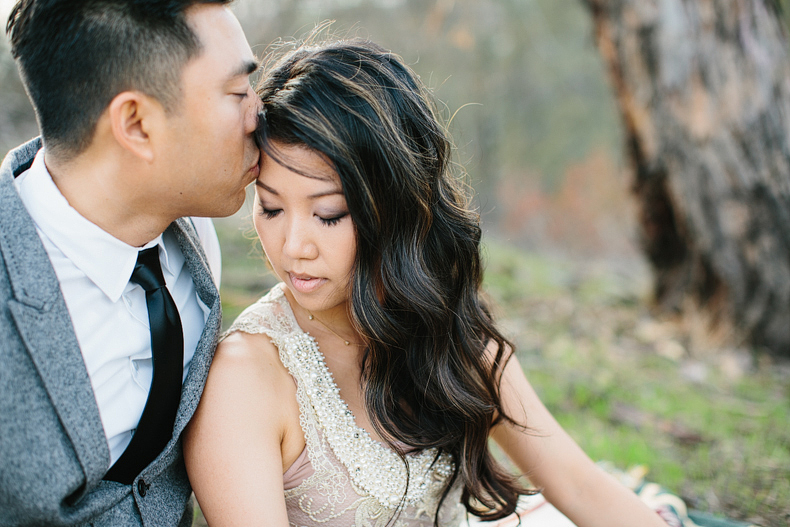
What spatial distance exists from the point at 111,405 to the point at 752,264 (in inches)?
179

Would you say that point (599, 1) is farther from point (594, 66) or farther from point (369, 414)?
point (594, 66)

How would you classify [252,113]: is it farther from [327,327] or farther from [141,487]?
[141,487]

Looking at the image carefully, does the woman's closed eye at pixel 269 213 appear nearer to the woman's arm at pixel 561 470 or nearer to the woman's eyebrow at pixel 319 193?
the woman's eyebrow at pixel 319 193

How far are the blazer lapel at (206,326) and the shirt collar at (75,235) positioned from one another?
262mm

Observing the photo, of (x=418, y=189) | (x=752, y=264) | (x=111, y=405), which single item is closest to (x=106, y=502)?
(x=111, y=405)

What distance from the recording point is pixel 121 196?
1654 mm

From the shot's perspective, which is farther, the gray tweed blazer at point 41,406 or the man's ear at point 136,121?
the man's ear at point 136,121

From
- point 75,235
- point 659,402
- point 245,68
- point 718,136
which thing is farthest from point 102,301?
point 718,136

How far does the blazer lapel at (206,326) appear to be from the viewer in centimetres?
162

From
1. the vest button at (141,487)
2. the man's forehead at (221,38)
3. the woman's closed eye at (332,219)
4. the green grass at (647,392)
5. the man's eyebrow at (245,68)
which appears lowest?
the green grass at (647,392)

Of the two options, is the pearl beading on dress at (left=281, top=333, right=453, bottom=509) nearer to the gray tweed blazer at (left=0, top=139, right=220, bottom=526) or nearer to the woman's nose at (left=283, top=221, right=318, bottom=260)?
the woman's nose at (left=283, top=221, right=318, bottom=260)

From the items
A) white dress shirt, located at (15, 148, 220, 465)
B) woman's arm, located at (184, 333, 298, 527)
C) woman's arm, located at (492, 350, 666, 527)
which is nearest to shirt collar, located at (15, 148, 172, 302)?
white dress shirt, located at (15, 148, 220, 465)

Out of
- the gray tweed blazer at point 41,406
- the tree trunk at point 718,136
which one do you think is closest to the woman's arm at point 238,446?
the gray tweed blazer at point 41,406

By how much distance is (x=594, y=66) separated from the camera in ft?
41.8
